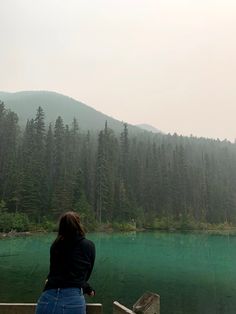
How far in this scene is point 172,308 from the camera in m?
15.8

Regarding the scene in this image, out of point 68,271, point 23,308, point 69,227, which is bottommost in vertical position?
point 23,308

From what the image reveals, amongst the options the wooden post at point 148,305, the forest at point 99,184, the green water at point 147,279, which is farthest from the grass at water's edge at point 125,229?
the wooden post at point 148,305

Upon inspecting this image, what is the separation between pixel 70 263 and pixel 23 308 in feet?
2.70

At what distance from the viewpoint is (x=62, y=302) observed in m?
4.13

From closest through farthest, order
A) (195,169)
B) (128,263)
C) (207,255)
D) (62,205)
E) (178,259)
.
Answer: (128,263), (178,259), (207,255), (62,205), (195,169)

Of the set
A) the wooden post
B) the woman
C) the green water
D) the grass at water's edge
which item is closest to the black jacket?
the woman

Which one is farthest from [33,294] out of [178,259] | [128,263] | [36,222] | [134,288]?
[36,222]

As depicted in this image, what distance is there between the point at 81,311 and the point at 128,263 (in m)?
25.9

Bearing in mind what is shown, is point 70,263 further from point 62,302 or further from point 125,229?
point 125,229

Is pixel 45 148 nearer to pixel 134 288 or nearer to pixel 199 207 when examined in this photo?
pixel 199 207

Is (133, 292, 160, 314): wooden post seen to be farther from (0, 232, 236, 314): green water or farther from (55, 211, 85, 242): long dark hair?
(0, 232, 236, 314): green water

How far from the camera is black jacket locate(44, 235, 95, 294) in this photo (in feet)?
14.0

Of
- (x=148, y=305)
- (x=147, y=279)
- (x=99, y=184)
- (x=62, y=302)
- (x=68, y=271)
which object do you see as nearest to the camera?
(x=62, y=302)

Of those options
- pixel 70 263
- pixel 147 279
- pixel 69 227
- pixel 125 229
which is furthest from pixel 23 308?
pixel 125 229
